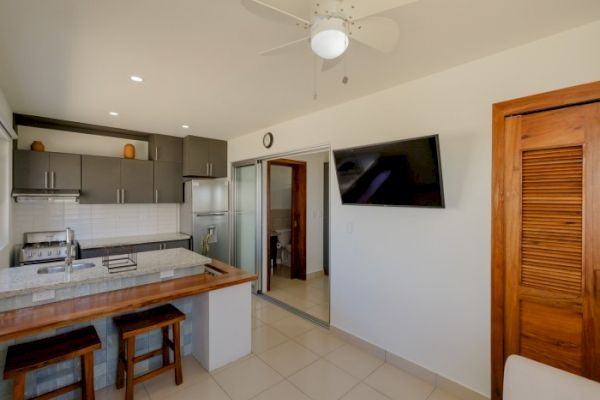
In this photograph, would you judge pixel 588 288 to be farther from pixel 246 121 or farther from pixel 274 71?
pixel 246 121

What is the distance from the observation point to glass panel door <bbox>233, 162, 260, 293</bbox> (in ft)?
13.6

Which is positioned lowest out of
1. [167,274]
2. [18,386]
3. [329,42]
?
[18,386]

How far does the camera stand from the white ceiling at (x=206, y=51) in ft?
4.71

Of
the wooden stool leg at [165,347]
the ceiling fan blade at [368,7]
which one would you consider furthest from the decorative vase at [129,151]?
the ceiling fan blade at [368,7]

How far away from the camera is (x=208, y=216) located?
4281 millimetres

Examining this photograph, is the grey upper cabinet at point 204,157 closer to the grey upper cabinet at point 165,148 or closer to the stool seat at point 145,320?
the grey upper cabinet at point 165,148

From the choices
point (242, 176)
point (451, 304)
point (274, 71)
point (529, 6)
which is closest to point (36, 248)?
point (242, 176)

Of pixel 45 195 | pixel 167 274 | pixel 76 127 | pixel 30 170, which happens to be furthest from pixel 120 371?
pixel 76 127

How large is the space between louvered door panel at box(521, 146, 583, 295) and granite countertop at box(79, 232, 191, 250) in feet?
13.2

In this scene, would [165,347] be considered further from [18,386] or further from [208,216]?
[208,216]

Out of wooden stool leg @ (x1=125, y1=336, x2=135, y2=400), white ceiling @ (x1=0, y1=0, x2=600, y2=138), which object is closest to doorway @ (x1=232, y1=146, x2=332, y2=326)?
white ceiling @ (x1=0, y1=0, x2=600, y2=138)

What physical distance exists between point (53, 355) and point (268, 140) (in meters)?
2.93

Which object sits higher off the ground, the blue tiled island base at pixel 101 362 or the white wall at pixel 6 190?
the white wall at pixel 6 190

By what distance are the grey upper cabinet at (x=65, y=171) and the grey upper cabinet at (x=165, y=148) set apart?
0.92m
